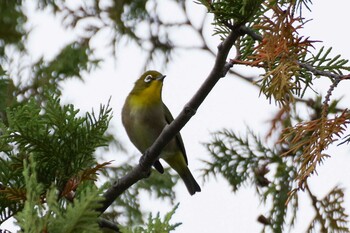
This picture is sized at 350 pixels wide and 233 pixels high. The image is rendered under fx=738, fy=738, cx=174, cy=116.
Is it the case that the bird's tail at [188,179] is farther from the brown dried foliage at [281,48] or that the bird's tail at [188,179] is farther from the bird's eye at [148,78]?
the brown dried foliage at [281,48]

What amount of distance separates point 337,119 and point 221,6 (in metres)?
0.61

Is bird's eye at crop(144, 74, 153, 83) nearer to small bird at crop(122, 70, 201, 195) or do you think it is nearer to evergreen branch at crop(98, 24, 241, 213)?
small bird at crop(122, 70, 201, 195)

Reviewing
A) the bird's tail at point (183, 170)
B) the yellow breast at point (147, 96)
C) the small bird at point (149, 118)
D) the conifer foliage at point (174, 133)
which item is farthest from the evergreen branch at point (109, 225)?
the bird's tail at point (183, 170)

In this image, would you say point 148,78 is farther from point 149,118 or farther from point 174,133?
point 174,133

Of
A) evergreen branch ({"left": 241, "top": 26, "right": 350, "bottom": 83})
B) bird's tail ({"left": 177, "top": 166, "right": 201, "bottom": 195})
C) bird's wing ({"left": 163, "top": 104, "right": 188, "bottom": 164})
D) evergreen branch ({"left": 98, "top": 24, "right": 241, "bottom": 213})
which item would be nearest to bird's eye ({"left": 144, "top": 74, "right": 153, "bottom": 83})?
bird's wing ({"left": 163, "top": 104, "right": 188, "bottom": 164})

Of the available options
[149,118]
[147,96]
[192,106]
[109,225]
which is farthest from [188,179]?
[192,106]

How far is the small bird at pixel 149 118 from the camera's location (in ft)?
21.0

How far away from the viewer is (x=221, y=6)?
272cm

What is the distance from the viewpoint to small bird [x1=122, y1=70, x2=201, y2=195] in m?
6.41

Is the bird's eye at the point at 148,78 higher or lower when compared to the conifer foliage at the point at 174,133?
higher

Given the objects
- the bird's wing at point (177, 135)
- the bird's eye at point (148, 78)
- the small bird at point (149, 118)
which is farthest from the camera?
the bird's eye at point (148, 78)

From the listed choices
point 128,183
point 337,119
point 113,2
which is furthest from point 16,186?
point 113,2

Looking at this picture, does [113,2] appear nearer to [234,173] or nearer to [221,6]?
[234,173]

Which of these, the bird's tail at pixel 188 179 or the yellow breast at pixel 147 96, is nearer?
the yellow breast at pixel 147 96
